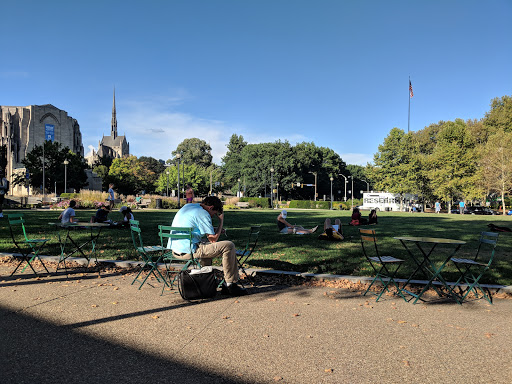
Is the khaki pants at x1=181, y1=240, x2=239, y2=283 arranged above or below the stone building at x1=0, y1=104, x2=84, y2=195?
below

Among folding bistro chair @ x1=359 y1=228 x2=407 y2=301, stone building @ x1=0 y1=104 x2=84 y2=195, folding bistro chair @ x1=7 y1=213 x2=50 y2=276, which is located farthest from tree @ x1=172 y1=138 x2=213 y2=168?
folding bistro chair @ x1=359 y1=228 x2=407 y2=301

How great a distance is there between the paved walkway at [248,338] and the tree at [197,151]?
345 ft

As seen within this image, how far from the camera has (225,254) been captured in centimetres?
588

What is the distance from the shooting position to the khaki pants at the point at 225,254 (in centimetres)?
585

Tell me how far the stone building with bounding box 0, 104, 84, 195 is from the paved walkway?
98722 mm

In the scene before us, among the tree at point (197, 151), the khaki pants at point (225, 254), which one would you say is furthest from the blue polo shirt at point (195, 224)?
the tree at point (197, 151)

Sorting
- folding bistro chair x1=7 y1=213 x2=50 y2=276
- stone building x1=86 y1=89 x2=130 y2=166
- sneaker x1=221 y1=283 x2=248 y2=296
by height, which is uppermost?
stone building x1=86 y1=89 x2=130 y2=166

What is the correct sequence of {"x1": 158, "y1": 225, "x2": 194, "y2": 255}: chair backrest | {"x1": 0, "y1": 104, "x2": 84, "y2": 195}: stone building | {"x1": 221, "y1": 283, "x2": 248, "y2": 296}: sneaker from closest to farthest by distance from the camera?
{"x1": 158, "y1": 225, "x2": 194, "y2": 255}: chair backrest < {"x1": 221, "y1": 283, "x2": 248, "y2": 296}: sneaker < {"x1": 0, "y1": 104, "x2": 84, "y2": 195}: stone building

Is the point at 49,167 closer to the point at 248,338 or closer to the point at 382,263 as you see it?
the point at 382,263

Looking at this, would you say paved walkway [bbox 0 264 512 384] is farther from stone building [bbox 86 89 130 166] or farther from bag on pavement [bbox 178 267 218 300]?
stone building [bbox 86 89 130 166]

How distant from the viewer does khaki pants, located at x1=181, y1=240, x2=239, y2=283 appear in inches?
230

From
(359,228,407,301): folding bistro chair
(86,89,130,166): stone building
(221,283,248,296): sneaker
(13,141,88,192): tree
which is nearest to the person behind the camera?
(221,283,248,296): sneaker

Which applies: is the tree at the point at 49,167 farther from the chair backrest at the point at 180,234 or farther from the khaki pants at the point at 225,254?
the khaki pants at the point at 225,254

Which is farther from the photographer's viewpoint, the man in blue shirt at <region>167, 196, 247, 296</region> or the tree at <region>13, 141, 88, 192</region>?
the tree at <region>13, 141, 88, 192</region>
